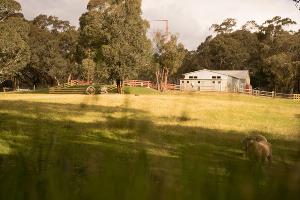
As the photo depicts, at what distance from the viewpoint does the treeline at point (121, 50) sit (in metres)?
56.3

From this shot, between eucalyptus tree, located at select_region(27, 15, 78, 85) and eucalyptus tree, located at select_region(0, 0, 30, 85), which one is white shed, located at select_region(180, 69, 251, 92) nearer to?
eucalyptus tree, located at select_region(27, 15, 78, 85)

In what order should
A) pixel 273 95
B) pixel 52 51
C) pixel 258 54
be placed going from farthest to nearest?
1. pixel 258 54
2. pixel 52 51
3. pixel 273 95

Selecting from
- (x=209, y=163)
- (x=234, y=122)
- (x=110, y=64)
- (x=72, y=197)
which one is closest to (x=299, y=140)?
(x=209, y=163)

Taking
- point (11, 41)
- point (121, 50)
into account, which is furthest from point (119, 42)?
point (11, 41)

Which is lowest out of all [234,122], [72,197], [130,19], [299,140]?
[234,122]

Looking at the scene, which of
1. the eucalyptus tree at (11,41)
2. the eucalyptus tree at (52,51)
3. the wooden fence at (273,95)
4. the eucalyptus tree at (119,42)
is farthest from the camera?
the eucalyptus tree at (52,51)

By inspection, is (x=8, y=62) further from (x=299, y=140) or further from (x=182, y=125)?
(x=299, y=140)

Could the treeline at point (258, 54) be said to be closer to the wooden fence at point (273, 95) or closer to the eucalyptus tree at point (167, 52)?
the wooden fence at point (273, 95)

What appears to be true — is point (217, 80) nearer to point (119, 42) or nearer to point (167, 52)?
point (167, 52)

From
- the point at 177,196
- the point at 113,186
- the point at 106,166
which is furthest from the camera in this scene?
the point at 106,166

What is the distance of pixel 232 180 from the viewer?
4.07 feet

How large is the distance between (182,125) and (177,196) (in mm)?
21277

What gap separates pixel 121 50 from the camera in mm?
54594

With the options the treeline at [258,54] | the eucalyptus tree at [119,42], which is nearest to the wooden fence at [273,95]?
the treeline at [258,54]
